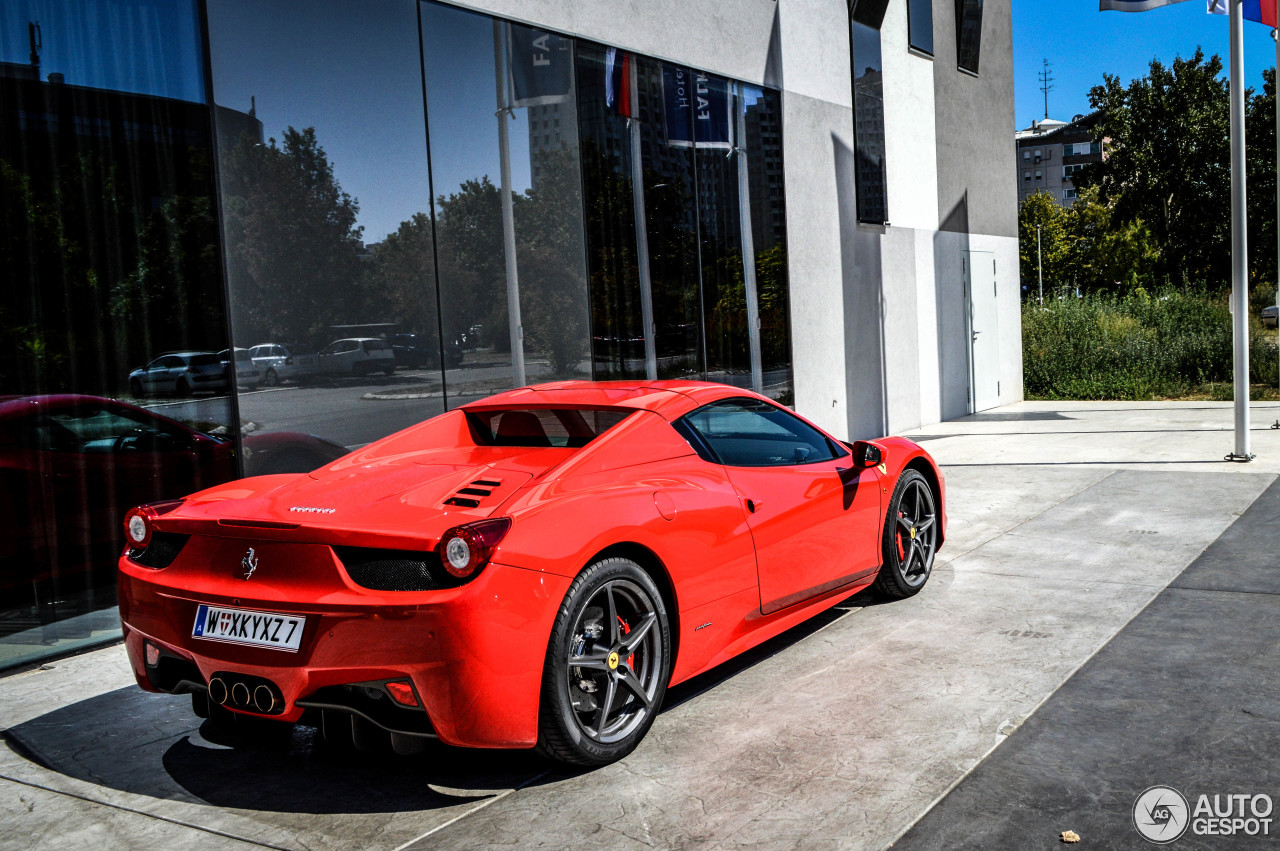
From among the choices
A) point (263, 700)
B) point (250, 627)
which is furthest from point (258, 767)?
point (250, 627)

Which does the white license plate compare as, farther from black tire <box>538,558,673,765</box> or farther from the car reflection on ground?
the car reflection on ground

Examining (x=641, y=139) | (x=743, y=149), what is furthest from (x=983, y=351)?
(x=641, y=139)

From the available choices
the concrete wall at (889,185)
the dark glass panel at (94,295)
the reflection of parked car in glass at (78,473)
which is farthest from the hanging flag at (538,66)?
the reflection of parked car in glass at (78,473)

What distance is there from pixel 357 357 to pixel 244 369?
90 centimetres

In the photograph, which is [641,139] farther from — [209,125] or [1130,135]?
[1130,135]

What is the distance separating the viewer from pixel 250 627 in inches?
130

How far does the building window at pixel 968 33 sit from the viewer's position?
54.3 feet

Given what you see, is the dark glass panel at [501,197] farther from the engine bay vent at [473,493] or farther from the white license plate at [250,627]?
the white license plate at [250,627]

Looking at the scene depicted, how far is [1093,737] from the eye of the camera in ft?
11.8

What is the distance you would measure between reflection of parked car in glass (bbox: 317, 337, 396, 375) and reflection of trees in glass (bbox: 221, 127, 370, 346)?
130mm

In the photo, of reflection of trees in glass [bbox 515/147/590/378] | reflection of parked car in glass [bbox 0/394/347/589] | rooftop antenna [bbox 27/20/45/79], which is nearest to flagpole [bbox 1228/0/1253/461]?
reflection of trees in glass [bbox 515/147/590/378]

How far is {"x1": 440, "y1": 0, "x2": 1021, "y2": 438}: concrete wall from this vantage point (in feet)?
35.9

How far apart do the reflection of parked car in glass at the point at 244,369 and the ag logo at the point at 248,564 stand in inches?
137

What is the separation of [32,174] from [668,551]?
165 inches
